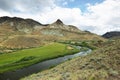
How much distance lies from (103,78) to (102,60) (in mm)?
9553

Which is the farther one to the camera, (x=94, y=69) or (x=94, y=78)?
(x=94, y=69)

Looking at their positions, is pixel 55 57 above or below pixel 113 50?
below

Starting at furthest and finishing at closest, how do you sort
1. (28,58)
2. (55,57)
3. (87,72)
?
1. (55,57)
2. (28,58)
3. (87,72)

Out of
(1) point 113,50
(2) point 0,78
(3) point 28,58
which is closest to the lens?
(1) point 113,50

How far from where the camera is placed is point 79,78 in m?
40.5

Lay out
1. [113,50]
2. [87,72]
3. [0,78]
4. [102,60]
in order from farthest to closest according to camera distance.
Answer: [0,78] < [113,50] < [102,60] < [87,72]

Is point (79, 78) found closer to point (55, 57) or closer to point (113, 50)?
point (113, 50)

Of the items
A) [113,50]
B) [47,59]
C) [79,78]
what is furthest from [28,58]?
[79,78]

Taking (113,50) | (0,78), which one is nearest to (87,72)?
(113,50)

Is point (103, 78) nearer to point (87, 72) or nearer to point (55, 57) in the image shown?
point (87, 72)

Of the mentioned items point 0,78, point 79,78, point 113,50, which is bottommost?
point 0,78

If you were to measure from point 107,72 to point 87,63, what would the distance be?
28.8 feet

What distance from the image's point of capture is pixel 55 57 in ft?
414

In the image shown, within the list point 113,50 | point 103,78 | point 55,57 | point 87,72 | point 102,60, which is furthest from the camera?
point 55,57
